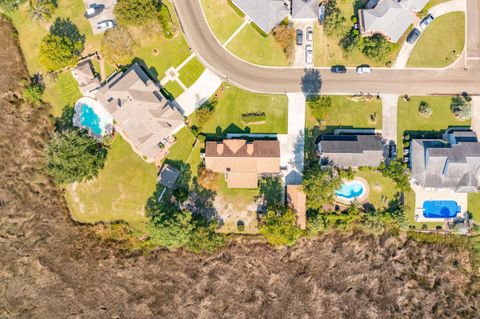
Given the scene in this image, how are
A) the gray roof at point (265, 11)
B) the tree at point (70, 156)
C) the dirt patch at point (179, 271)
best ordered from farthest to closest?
the dirt patch at point (179, 271) → the gray roof at point (265, 11) → the tree at point (70, 156)

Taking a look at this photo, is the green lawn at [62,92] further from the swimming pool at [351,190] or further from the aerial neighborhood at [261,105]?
the swimming pool at [351,190]

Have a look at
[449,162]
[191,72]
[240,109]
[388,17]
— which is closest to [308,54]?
[388,17]

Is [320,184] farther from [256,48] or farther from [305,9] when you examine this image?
[305,9]

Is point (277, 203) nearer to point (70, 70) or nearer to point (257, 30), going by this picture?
point (257, 30)

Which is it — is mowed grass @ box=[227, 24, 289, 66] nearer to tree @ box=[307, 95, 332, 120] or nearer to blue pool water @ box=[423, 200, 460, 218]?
tree @ box=[307, 95, 332, 120]

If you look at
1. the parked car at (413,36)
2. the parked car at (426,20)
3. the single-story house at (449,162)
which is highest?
the parked car at (426,20)

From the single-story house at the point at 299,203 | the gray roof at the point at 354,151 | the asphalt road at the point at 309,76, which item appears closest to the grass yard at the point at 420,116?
the asphalt road at the point at 309,76

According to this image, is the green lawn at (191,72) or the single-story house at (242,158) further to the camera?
the green lawn at (191,72)
